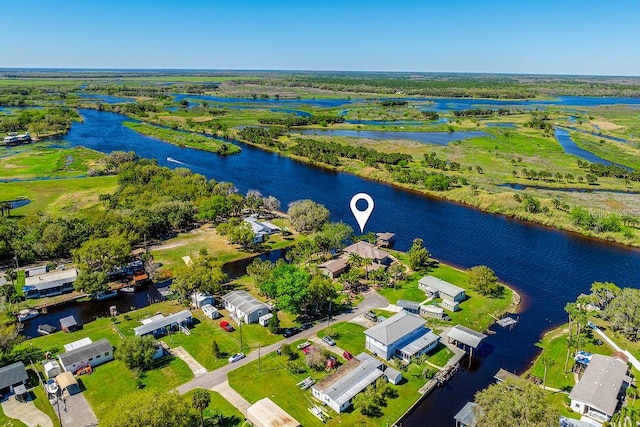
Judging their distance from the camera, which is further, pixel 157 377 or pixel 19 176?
pixel 19 176

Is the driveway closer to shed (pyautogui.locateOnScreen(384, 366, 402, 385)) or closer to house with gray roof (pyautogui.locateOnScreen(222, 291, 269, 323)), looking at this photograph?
house with gray roof (pyautogui.locateOnScreen(222, 291, 269, 323))

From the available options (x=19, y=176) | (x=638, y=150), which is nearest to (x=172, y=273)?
(x=19, y=176)

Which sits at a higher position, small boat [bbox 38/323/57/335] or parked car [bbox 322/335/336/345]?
parked car [bbox 322/335/336/345]

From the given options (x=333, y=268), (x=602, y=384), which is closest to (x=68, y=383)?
(x=333, y=268)

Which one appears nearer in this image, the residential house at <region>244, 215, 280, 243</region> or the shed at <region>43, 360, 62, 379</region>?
the shed at <region>43, 360, 62, 379</region>

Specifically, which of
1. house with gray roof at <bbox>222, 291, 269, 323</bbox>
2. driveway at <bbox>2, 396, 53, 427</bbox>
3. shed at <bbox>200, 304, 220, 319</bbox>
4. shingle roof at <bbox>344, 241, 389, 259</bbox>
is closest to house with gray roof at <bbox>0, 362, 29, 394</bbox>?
driveway at <bbox>2, 396, 53, 427</bbox>

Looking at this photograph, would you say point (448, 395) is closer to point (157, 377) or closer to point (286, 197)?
point (157, 377)

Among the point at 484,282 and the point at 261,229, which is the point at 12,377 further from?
the point at 484,282
